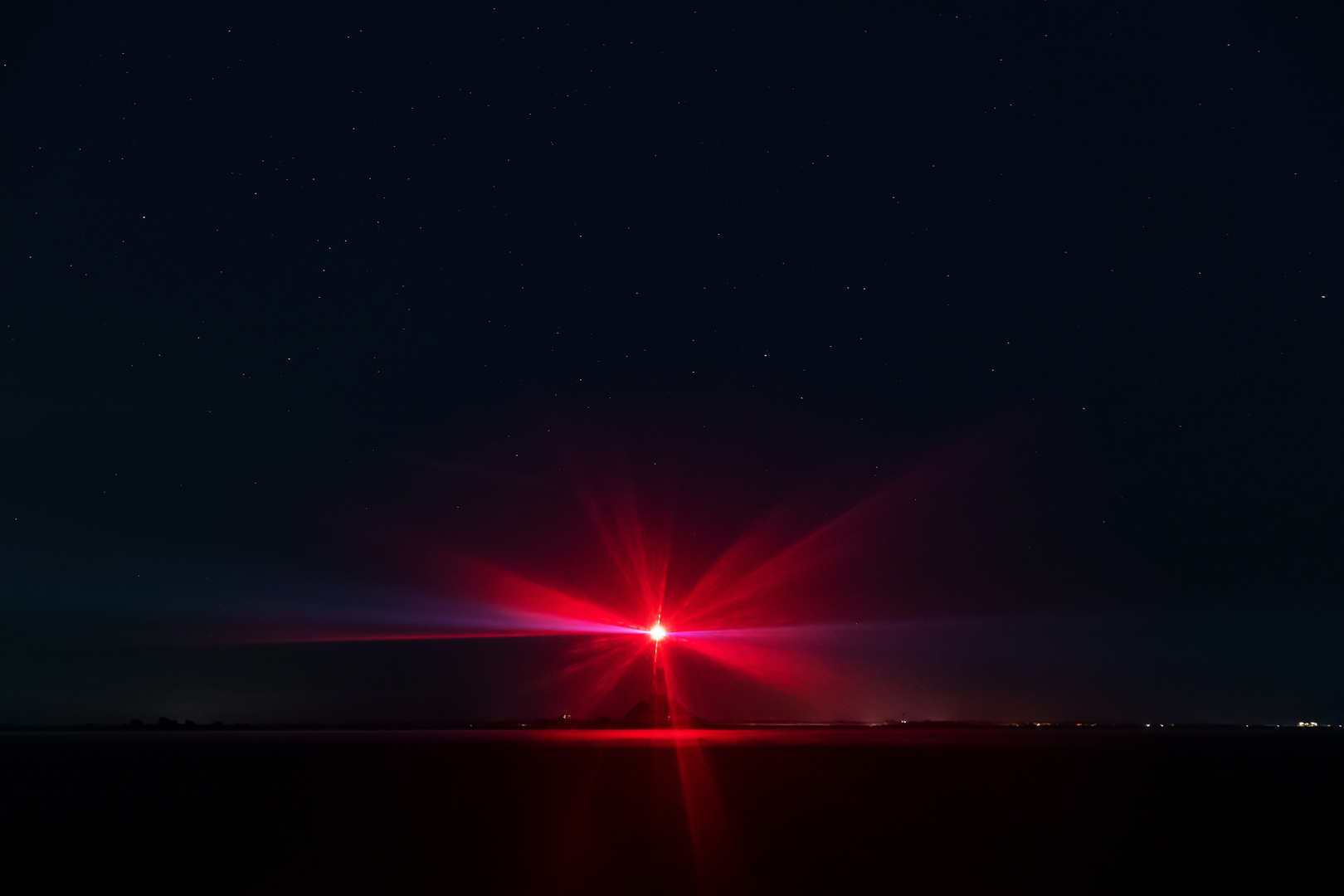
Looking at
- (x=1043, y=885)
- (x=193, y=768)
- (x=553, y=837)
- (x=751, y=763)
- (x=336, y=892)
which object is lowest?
(x=1043, y=885)

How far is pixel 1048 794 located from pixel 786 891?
18.5 meters

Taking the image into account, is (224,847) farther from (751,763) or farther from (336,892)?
(751,763)

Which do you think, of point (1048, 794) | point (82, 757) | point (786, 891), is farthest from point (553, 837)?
point (82, 757)

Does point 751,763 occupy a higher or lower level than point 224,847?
higher

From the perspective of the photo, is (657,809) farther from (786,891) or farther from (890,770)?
(890,770)

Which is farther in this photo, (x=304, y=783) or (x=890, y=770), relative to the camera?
(x=890, y=770)

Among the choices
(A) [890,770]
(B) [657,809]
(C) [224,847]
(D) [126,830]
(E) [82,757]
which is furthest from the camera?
(E) [82,757]

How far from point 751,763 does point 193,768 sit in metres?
26.0

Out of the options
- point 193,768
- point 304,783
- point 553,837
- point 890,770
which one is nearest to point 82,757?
point 193,768

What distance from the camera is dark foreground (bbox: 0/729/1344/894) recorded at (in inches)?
619

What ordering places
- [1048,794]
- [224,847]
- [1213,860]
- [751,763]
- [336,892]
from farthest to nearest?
1. [751,763]
2. [1048,794]
3. [224,847]
4. [1213,860]
5. [336,892]

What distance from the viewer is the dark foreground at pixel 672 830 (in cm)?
1572

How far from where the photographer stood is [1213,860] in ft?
59.3

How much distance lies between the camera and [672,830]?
68.6 ft
